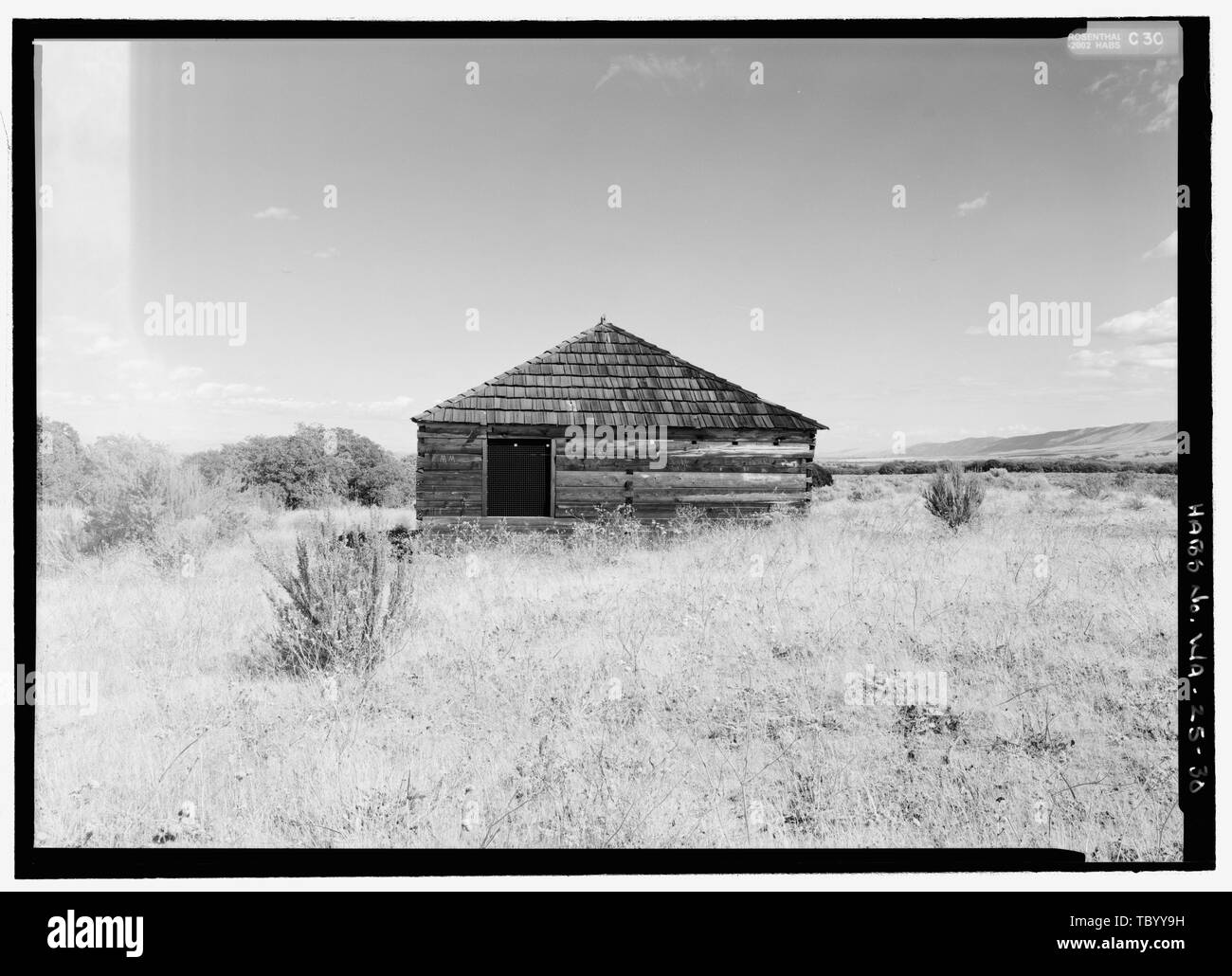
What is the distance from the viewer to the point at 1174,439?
2.30 metres

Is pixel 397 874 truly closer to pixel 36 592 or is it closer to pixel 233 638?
pixel 36 592

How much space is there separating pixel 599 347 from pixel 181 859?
9.54m

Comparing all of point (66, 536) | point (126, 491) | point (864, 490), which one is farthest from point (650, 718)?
point (864, 490)

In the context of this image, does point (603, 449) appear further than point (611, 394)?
No

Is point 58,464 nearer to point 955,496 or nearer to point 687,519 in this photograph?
point 687,519

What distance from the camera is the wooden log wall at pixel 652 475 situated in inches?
381

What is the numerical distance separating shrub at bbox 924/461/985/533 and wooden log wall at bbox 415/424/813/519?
2526 mm

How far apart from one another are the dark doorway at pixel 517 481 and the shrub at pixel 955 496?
6.84m

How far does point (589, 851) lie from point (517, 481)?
28.5 ft

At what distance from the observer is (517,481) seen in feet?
35.0

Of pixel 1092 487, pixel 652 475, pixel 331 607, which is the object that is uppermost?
pixel 652 475

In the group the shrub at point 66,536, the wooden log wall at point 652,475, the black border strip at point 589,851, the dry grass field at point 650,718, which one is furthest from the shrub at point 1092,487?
the shrub at point 66,536

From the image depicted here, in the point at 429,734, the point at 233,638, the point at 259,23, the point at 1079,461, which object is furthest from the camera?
the point at 1079,461

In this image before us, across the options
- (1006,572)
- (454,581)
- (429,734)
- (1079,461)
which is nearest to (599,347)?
(454,581)
